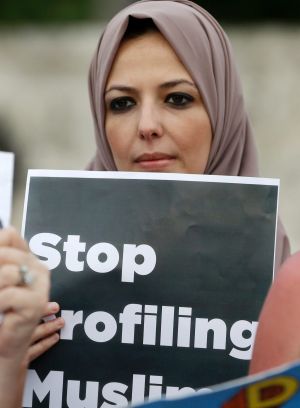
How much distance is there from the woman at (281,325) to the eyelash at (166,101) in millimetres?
1020

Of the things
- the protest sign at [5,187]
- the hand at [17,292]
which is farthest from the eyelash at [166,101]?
the hand at [17,292]

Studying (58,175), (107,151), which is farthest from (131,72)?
(58,175)

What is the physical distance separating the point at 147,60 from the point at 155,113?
0.44 feet

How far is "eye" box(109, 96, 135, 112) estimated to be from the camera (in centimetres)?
284

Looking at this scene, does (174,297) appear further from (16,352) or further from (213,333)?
(16,352)

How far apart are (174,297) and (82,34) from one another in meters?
5.73

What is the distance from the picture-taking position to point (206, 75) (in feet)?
9.47

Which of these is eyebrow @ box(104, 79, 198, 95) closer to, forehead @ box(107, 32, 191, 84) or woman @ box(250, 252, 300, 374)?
forehead @ box(107, 32, 191, 84)

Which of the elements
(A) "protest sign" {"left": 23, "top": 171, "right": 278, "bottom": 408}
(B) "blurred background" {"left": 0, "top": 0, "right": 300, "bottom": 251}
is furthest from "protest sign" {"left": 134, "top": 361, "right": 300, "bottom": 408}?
(B) "blurred background" {"left": 0, "top": 0, "right": 300, "bottom": 251}

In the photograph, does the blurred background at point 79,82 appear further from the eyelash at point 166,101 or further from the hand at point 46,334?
the hand at point 46,334

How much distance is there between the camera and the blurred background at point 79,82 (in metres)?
7.50

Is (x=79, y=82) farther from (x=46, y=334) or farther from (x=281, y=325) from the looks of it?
(x=281, y=325)

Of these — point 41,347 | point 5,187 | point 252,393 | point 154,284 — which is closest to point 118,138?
point 5,187

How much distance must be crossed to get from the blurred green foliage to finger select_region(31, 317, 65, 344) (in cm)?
577
